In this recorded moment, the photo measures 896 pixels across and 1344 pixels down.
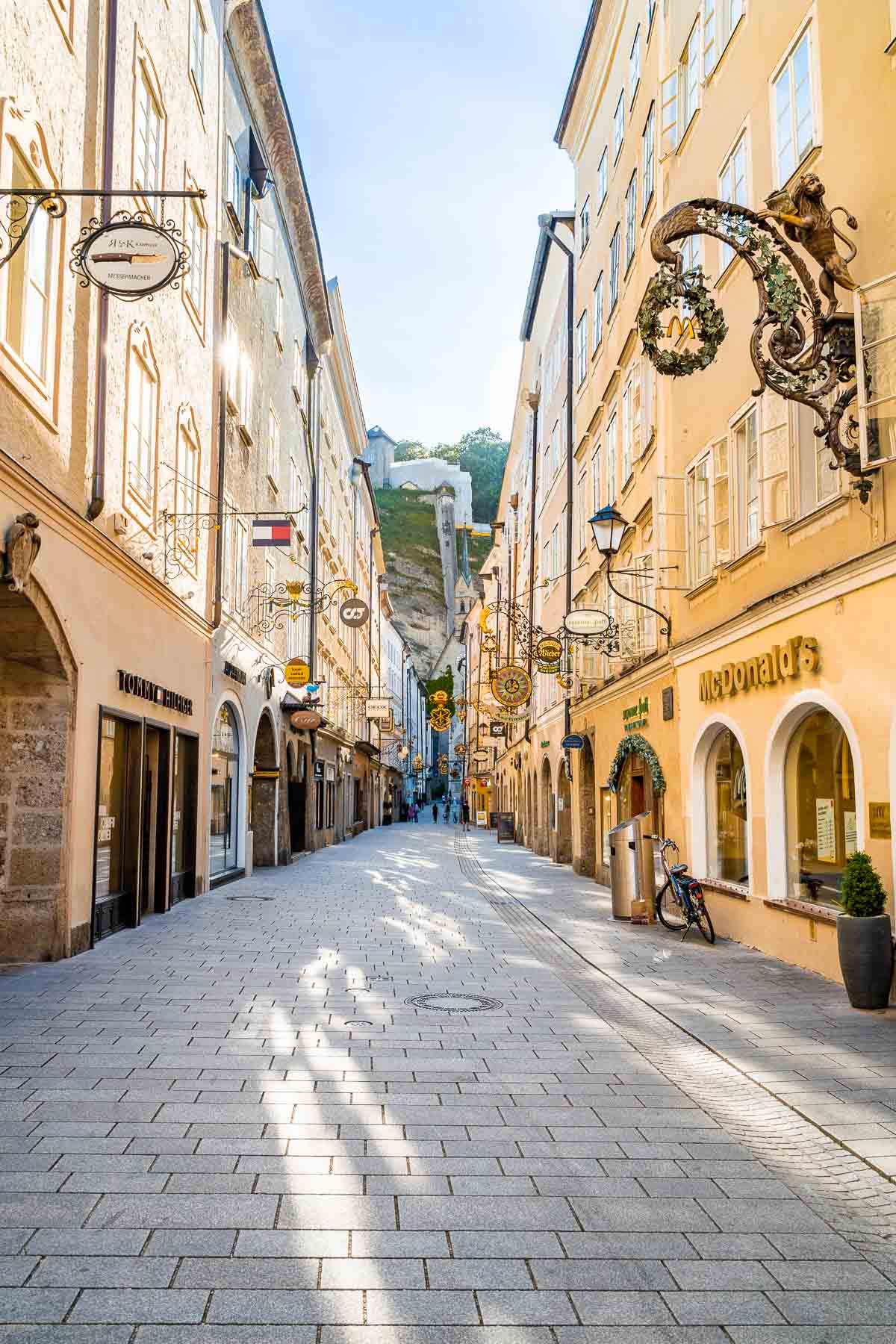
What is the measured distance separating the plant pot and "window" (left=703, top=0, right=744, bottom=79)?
35.7 feet

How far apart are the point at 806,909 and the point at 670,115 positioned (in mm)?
12026

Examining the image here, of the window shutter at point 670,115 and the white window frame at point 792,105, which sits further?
the window shutter at point 670,115

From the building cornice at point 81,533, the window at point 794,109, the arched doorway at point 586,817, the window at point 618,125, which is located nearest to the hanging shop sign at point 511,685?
the arched doorway at point 586,817

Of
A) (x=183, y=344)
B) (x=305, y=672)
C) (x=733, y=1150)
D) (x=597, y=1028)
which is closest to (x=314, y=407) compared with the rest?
(x=305, y=672)

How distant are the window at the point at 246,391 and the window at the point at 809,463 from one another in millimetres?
13390

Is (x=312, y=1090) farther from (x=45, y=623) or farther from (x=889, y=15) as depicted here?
(x=889, y=15)

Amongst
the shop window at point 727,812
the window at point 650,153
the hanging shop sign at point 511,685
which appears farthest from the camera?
the hanging shop sign at point 511,685

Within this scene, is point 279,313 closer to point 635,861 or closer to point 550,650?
point 550,650

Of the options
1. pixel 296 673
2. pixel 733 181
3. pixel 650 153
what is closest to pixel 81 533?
pixel 733 181

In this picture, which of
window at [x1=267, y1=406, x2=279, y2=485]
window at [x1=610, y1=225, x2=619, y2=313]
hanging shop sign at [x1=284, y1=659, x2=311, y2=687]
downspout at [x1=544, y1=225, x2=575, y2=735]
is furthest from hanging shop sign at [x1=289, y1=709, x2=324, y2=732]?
window at [x1=610, y1=225, x2=619, y2=313]

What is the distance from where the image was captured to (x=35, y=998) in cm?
870

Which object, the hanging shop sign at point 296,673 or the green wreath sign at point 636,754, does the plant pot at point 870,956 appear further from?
the hanging shop sign at point 296,673

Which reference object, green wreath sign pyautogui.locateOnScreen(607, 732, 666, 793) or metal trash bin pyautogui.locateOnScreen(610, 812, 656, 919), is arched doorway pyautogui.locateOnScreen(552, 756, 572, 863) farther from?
metal trash bin pyautogui.locateOnScreen(610, 812, 656, 919)

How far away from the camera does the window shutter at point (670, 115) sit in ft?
52.7
